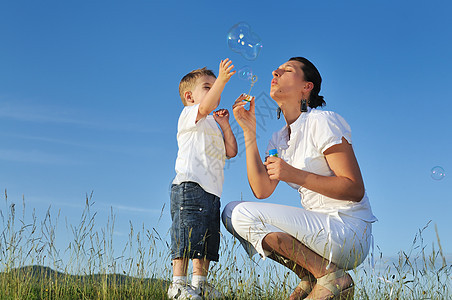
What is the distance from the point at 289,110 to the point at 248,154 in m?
0.72

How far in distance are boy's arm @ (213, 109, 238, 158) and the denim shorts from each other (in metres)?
0.52

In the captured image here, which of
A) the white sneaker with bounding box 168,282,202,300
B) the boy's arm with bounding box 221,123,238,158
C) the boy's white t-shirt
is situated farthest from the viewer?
the boy's arm with bounding box 221,123,238,158

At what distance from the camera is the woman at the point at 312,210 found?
12.6ft

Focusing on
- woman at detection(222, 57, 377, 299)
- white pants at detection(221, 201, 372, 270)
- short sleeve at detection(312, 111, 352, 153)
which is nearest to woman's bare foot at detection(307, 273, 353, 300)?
woman at detection(222, 57, 377, 299)

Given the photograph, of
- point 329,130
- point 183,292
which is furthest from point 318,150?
point 183,292

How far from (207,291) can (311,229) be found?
3.86 feet

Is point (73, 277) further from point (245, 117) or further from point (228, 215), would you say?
point (245, 117)

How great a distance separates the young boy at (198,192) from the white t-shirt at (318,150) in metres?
0.66

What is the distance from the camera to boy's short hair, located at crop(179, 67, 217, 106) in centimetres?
479

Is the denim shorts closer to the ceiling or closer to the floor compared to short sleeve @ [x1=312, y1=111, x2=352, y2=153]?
closer to the floor

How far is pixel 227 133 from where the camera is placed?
4.54 metres

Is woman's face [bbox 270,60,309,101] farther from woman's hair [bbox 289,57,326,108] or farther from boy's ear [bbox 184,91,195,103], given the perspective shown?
boy's ear [bbox 184,91,195,103]

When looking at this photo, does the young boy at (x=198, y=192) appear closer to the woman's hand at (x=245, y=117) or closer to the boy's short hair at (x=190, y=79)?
the woman's hand at (x=245, y=117)

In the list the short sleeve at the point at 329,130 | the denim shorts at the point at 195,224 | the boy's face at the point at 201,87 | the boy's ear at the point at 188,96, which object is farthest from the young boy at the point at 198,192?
the short sleeve at the point at 329,130
